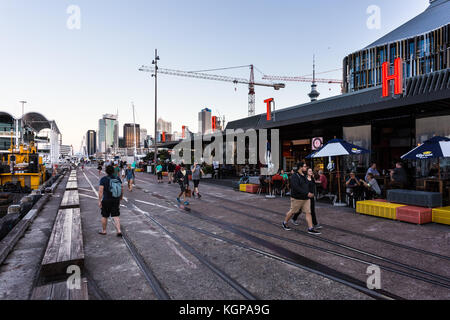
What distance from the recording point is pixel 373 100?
16156mm

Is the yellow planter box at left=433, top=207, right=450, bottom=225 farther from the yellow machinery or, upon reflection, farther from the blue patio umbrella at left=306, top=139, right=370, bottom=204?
the yellow machinery

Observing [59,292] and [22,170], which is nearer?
[59,292]

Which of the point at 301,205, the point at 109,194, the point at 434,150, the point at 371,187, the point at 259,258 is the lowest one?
the point at 259,258

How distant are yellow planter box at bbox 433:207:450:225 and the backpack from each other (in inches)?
362

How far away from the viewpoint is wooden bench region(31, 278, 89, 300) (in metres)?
3.47

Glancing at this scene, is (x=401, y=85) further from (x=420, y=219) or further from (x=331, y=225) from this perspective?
(x=331, y=225)

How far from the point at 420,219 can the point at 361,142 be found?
7.93 m

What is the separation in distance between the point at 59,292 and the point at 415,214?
29.3ft

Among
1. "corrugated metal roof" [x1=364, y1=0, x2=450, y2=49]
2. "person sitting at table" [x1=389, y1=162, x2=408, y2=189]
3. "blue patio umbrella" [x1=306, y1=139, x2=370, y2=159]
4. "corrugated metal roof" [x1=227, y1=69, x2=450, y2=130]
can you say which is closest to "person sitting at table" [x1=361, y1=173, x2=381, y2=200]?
"person sitting at table" [x1=389, y1=162, x2=408, y2=189]

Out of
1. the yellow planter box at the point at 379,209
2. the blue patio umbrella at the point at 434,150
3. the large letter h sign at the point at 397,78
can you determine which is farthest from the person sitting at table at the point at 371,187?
the large letter h sign at the point at 397,78

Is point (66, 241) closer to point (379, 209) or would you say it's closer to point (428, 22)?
point (379, 209)

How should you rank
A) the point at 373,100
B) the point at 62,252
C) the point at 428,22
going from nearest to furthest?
the point at 62,252 < the point at 373,100 < the point at 428,22

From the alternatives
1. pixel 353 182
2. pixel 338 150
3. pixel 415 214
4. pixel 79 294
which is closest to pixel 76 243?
pixel 79 294
